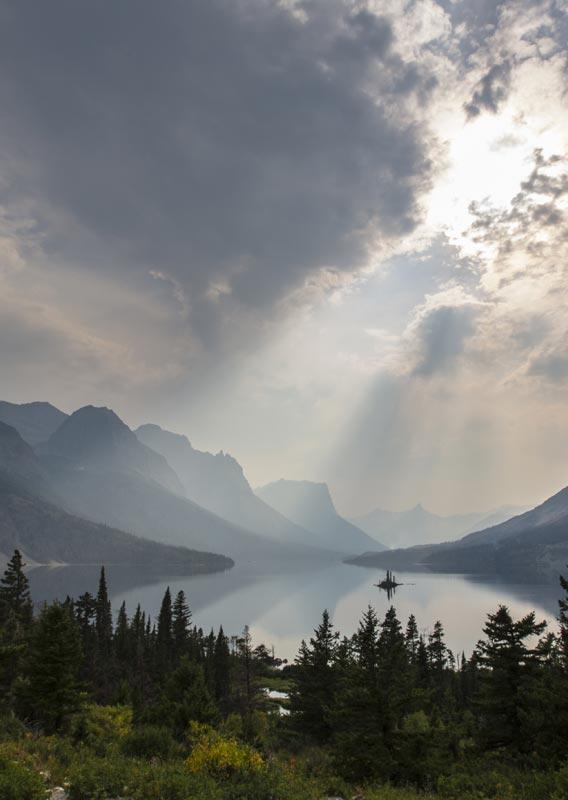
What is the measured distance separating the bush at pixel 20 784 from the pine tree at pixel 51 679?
1938 centimetres

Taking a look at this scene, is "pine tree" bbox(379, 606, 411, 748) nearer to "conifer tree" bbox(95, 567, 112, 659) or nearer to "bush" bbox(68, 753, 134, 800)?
"bush" bbox(68, 753, 134, 800)

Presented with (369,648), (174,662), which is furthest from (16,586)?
(369,648)

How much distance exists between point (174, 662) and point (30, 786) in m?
81.9

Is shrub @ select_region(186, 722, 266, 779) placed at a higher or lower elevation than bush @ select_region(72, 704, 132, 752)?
higher

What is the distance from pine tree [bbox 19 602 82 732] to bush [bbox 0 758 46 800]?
1938cm

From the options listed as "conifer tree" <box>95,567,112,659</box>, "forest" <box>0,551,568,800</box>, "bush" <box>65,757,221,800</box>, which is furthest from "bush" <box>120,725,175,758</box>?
"conifer tree" <box>95,567,112,659</box>

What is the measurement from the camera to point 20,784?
12406 mm

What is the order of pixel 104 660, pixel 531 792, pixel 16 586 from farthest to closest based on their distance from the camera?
pixel 104 660
pixel 16 586
pixel 531 792

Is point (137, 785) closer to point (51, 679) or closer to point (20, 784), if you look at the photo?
point (20, 784)

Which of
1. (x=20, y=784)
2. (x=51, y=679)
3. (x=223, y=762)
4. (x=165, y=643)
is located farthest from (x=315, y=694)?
(x=165, y=643)

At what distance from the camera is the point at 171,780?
44.0ft

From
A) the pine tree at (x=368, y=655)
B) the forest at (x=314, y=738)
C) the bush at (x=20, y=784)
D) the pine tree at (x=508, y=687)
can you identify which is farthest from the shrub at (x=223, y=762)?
the pine tree at (x=508, y=687)

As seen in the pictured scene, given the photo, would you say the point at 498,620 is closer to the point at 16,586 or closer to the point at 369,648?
the point at 369,648

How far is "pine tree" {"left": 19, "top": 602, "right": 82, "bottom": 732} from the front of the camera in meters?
29.6
